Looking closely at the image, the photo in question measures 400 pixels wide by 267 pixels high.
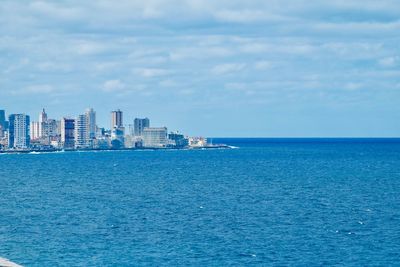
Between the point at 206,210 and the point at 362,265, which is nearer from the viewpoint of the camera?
the point at 362,265

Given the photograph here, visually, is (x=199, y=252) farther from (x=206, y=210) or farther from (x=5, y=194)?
(x=5, y=194)

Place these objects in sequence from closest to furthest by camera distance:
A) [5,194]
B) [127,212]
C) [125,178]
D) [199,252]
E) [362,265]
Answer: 1. [362,265]
2. [199,252]
3. [127,212]
4. [5,194]
5. [125,178]

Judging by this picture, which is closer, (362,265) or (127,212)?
(362,265)

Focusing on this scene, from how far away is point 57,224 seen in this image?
8150 cm

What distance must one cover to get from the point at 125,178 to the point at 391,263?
106 metres

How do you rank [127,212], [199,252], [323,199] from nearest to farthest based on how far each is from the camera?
[199,252], [127,212], [323,199]

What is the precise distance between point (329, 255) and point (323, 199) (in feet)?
147

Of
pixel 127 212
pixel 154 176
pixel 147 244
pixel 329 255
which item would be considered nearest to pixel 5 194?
pixel 127 212

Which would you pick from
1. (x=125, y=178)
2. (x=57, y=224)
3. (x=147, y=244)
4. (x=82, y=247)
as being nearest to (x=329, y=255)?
(x=147, y=244)

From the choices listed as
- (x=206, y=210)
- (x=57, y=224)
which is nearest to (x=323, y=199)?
(x=206, y=210)

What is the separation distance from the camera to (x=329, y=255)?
62.8 m

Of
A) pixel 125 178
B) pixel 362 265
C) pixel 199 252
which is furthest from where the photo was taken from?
pixel 125 178

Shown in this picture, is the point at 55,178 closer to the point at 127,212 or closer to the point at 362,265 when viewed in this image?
the point at 127,212

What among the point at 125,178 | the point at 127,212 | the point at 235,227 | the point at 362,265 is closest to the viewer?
the point at 362,265
